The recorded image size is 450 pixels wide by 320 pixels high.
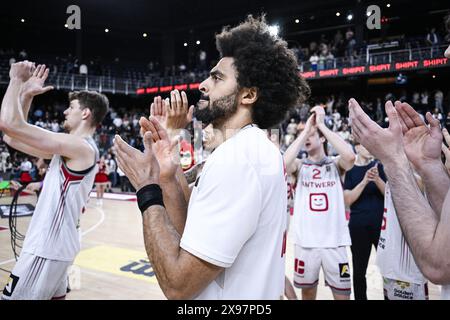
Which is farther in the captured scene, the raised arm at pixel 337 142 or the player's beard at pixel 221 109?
the raised arm at pixel 337 142

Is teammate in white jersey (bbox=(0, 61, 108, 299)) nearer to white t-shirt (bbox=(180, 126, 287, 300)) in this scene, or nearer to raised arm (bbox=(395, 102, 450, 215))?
white t-shirt (bbox=(180, 126, 287, 300))

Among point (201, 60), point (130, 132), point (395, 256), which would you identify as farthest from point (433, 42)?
point (395, 256)

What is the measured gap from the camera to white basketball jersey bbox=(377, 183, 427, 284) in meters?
2.61

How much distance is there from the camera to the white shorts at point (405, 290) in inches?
103

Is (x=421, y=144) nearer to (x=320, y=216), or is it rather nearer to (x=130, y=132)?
Result: (x=320, y=216)

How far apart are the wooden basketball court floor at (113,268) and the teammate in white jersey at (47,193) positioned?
789 millimetres

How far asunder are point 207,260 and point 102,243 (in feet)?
17.8

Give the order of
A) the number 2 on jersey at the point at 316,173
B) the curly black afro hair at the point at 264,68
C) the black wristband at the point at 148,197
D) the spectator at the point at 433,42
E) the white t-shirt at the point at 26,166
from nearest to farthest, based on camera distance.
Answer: the black wristband at the point at 148,197, the curly black afro hair at the point at 264,68, the number 2 on jersey at the point at 316,173, the white t-shirt at the point at 26,166, the spectator at the point at 433,42

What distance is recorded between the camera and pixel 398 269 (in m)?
2.64

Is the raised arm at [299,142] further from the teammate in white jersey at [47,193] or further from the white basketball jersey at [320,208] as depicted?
the teammate in white jersey at [47,193]

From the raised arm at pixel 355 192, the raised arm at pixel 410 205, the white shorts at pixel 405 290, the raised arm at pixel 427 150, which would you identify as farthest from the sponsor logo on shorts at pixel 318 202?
the raised arm at pixel 410 205

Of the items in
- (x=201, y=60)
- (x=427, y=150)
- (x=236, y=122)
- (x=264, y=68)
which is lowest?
(x=427, y=150)

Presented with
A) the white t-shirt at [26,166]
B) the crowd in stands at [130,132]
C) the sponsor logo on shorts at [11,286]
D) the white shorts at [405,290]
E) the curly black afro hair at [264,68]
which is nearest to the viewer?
the curly black afro hair at [264,68]

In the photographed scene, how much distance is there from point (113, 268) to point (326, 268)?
2898 millimetres
